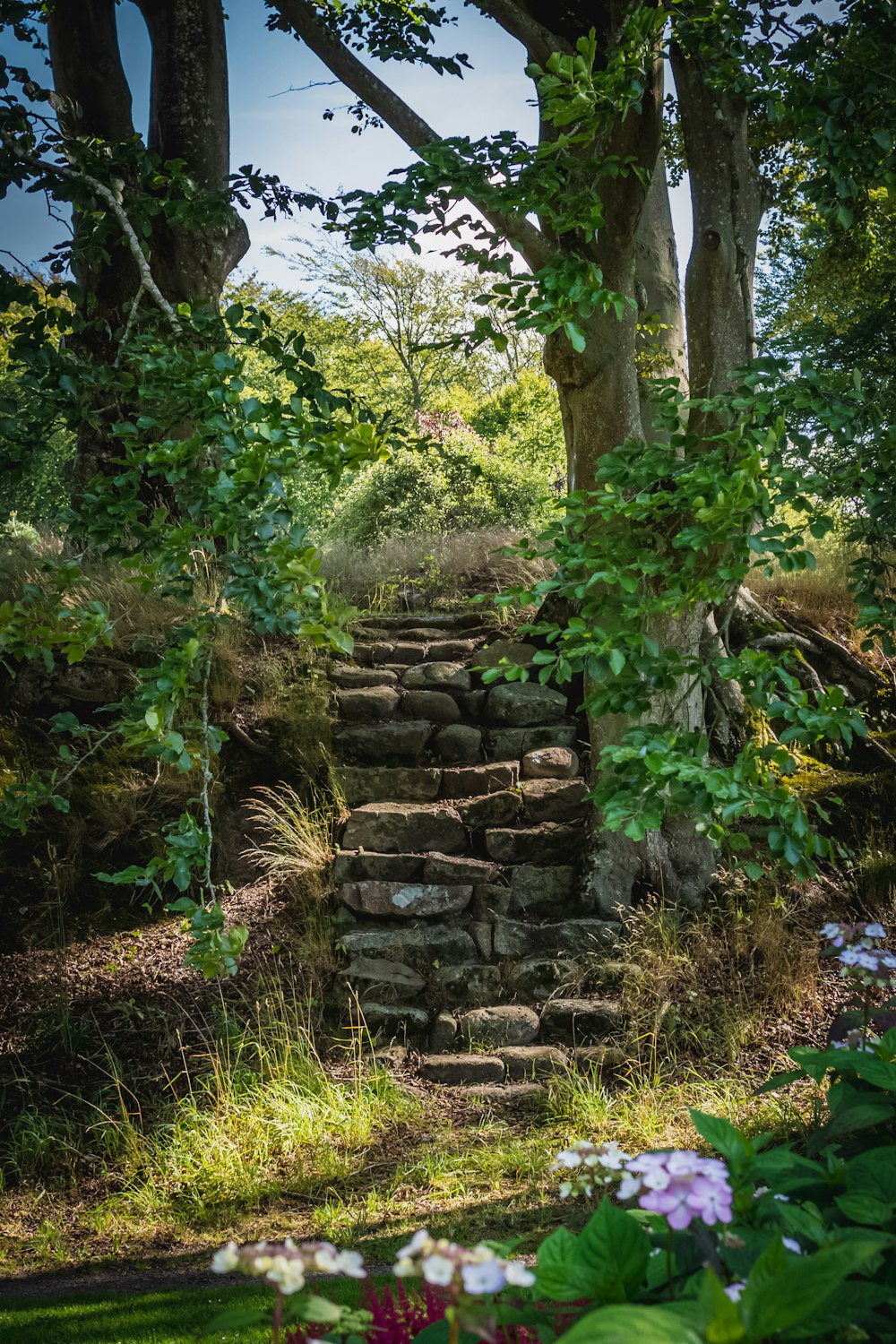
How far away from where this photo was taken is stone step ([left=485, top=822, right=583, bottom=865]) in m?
5.56

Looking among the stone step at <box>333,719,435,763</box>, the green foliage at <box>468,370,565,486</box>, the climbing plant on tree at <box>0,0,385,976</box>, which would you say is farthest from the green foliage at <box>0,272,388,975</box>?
the green foliage at <box>468,370,565,486</box>

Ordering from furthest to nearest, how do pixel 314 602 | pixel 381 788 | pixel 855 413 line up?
pixel 381 788 < pixel 855 413 < pixel 314 602

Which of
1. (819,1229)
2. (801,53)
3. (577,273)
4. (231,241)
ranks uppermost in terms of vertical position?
(231,241)

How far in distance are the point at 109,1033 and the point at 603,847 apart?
2.77 meters

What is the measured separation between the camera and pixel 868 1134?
1.96m

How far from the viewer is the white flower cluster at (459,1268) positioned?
0.84m

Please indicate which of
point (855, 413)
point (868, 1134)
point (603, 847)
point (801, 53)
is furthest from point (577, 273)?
point (603, 847)

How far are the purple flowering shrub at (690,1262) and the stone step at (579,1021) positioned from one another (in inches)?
115

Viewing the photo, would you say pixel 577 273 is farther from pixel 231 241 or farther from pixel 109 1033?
pixel 231 241

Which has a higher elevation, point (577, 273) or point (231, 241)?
point (231, 241)

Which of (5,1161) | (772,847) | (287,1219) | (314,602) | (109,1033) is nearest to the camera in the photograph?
(314,602)

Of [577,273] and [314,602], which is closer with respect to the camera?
[314,602]

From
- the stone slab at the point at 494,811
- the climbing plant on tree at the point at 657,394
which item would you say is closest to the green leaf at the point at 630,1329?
the climbing plant on tree at the point at 657,394

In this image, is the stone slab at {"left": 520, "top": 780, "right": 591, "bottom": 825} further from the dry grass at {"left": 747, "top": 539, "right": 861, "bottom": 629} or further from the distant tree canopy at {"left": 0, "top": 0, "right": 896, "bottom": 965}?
the dry grass at {"left": 747, "top": 539, "right": 861, "bottom": 629}
